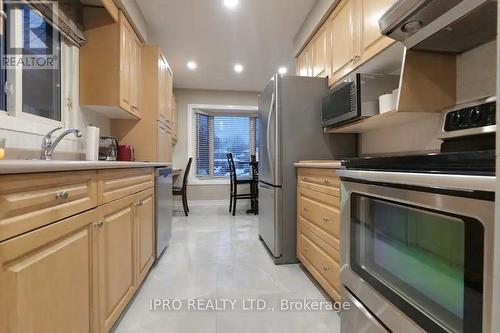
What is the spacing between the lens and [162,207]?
2529 mm

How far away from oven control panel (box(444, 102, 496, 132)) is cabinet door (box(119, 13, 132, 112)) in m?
2.30

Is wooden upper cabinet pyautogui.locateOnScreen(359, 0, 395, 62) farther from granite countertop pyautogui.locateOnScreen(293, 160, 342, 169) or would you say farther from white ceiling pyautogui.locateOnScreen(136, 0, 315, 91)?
white ceiling pyautogui.locateOnScreen(136, 0, 315, 91)

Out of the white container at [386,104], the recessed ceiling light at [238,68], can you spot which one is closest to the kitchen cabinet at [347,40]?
the white container at [386,104]

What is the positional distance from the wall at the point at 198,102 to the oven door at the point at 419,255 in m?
4.44

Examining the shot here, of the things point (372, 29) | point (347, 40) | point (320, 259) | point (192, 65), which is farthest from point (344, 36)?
point (192, 65)

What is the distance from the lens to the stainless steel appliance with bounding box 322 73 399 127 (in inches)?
70.7

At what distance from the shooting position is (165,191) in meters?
2.68

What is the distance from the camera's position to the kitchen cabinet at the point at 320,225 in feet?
5.29

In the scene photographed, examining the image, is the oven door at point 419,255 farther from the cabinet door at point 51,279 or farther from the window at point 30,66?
the window at point 30,66

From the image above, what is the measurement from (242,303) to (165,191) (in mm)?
1406

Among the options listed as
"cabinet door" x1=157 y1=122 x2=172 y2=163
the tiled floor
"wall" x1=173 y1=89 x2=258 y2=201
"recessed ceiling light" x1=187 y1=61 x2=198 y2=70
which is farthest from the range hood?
"wall" x1=173 y1=89 x2=258 y2=201

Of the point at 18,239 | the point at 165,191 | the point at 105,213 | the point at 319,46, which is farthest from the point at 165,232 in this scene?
the point at 319,46

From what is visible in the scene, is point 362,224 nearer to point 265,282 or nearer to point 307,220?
point 307,220

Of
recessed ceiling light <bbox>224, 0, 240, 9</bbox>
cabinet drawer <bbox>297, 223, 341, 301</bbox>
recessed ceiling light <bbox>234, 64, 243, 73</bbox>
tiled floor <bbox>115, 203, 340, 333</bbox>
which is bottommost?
tiled floor <bbox>115, 203, 340, 333</bbox>
